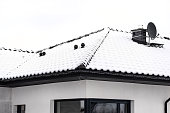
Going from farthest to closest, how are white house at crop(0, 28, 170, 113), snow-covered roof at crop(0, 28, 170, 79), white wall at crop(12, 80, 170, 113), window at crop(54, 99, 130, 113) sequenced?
snow-covered roof at crop(0, 28, 170, 79) → white wall at crop(12, 80, 170, 113) → window at crop(54, 99, 130, 113) → white house at crop(0, 28, 170, 113)

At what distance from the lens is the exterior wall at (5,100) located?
14766 millimetres

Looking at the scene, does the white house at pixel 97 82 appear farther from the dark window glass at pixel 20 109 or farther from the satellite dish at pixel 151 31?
the satellite dish at pixel 151 31

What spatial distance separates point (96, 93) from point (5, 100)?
4.36 meters

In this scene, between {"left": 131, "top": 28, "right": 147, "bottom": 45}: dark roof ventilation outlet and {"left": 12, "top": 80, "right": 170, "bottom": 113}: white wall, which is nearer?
{"left": 12, "top": 80, "right": 170, "bottom": 113}: white wall

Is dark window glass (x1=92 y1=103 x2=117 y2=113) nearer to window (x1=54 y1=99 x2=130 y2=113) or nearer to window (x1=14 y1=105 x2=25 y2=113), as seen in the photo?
window (x1=54 y1=99 x2=130 y2=113)

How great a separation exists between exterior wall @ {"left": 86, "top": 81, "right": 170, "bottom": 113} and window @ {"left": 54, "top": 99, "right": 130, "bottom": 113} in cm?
17

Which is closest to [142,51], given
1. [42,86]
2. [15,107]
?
[42,86]

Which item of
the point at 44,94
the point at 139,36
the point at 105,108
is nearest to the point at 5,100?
the point at 44,94

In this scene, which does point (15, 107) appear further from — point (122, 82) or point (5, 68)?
point (122, 82)

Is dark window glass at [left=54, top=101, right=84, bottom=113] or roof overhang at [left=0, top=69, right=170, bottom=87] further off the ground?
roof overhang at [left=0, top=69, right=170, bottom=87]

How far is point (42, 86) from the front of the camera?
13.5 meters

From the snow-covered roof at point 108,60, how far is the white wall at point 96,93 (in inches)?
21.4

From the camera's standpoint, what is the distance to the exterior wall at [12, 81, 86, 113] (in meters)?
12.0

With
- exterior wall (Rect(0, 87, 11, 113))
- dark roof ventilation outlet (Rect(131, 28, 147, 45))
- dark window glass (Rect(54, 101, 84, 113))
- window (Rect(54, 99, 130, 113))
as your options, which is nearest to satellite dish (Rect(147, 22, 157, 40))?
dark roof ventilation outlet (Rect(131, 28, 147, 45))
